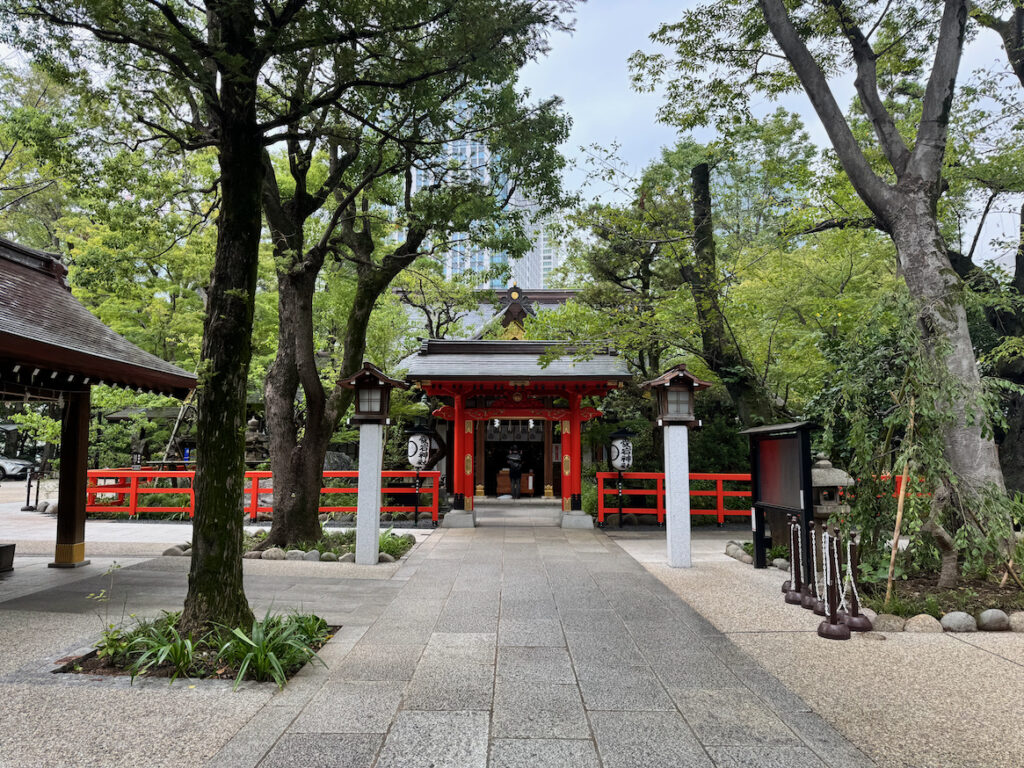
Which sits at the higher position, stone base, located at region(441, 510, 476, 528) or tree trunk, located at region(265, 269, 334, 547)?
tree trunk, located at region(265, 269, 334, 547)

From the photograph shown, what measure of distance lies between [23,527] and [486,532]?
9533 millimetres

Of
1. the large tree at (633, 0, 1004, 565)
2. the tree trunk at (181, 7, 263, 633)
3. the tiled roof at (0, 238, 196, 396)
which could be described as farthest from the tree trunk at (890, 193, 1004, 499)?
the tiled roof at (0, 238, 196, 396)

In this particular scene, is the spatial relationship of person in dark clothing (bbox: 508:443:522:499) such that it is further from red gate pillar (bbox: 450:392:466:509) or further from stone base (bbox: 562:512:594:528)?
stone base (bbox: 562:512:594:528)

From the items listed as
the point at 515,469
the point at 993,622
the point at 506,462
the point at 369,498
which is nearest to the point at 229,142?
the point at 369,498

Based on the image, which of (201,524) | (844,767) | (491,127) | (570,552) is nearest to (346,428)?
(570,552)

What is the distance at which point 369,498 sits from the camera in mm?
8484

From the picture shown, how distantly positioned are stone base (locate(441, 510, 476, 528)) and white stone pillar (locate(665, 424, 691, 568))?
5480 mm

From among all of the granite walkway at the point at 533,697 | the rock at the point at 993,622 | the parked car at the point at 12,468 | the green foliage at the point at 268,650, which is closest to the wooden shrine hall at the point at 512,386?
the granite walkway at the point at 533,697

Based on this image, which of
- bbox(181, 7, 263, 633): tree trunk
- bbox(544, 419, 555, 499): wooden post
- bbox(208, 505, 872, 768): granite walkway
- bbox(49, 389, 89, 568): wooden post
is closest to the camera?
bbox(208, 505, 872, 768): granite walkway

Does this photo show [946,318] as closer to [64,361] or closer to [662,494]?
[662,494]

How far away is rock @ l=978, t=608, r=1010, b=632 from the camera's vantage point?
5227 mm

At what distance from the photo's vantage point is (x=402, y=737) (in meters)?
3.06

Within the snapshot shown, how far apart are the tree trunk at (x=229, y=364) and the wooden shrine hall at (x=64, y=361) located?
6.51 ft

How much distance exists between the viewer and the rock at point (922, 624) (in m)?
5.21
